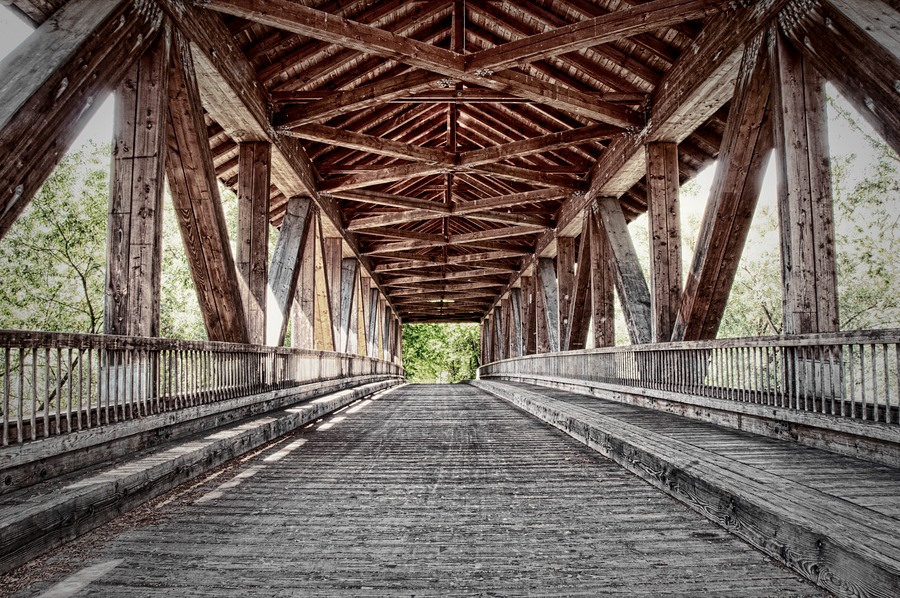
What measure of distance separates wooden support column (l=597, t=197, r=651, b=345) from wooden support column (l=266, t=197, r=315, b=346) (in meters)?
5.38

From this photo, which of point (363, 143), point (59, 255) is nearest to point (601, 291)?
point (363, 143)

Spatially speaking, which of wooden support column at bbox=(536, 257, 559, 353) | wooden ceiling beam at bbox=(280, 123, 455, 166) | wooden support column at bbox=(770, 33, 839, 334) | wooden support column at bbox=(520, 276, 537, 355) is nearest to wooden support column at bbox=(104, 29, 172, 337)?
wooden ceiling beam at bbox=(280, 123, 455, 166)

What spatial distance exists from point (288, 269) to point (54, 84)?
5.64m

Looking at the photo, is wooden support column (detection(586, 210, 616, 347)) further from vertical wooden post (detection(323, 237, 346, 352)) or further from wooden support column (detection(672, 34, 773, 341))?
vertical wooden post (detection(323, 237, 346, 352))

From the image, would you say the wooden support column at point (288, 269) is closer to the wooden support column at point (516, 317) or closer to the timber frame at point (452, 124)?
the timber frame at point (452, 124)

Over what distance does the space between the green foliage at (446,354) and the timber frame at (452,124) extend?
3658 cm

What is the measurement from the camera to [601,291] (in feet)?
Answer: 35.9

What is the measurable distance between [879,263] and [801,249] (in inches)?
684

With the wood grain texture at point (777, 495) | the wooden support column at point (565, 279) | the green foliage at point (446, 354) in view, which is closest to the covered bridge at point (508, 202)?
the wood grain texture at point (777, 495)

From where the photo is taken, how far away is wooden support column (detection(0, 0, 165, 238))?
11.5 ft

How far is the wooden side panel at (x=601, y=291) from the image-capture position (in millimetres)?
10805

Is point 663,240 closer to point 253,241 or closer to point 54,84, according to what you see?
point 253,241

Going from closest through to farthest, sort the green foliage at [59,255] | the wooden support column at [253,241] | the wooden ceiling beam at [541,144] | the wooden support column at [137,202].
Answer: the wooden support column at [137,202]
the wooden support column at [253,241]
the wooden ceiling beam at [541,144]
the green foliage at [59,255]

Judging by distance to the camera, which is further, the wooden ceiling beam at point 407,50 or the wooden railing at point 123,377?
the wooden ceiling beam at point 407,50
